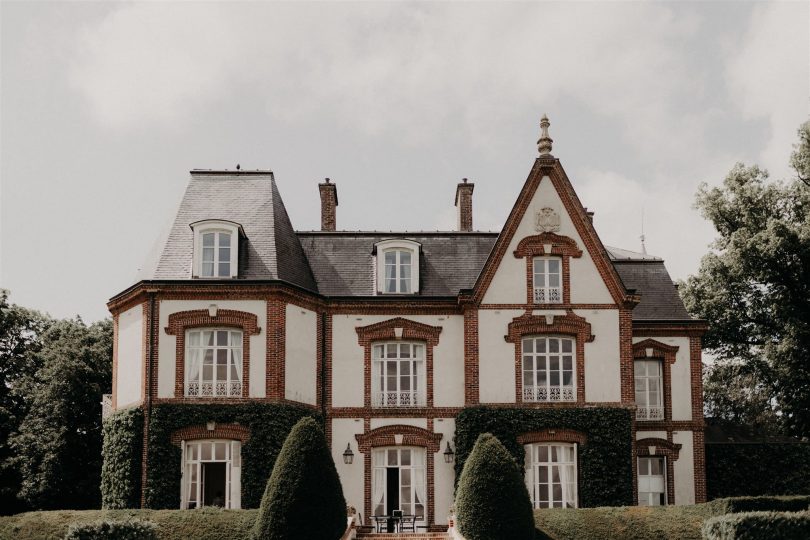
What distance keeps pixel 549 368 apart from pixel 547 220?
4350 millimetres

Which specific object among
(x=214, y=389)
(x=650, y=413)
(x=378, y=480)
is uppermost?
(x=214, y=389)

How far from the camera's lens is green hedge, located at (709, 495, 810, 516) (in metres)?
26.6

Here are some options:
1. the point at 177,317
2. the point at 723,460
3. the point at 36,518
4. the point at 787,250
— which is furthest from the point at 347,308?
the point at 787,250

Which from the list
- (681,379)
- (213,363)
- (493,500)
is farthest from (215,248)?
(681,379)

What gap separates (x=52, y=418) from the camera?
4072cm

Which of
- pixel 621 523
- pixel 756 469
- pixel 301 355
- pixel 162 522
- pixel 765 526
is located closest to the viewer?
pixel 765 526

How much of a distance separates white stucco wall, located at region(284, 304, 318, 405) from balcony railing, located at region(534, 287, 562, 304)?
6545 millimetres

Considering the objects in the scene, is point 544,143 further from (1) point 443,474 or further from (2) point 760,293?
(2) point 760,293

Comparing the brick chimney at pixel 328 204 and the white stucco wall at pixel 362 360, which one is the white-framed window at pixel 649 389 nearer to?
the white stucco wall at pixel 362 360

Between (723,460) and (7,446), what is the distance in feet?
86.4

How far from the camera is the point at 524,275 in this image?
106ft

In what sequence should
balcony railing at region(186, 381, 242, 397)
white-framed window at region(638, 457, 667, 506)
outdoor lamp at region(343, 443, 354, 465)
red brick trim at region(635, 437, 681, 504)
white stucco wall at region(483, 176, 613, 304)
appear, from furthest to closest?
red brick trim at region(635, 437, 681, 504), white-framed window at region(638, 457, 667, 506), white stucco wall at region(483, 176, 613, 304), outdoor lamp at region(343, 443, 354, 465), balcony railing at region(186, 381, 242, 397)

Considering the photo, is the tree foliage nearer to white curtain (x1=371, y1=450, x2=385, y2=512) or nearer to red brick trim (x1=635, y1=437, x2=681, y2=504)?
red brick trim (x1=635, y1=437, x2=681, y2=504)

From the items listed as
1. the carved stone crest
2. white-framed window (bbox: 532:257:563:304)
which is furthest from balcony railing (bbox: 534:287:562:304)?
the carved stone crest
